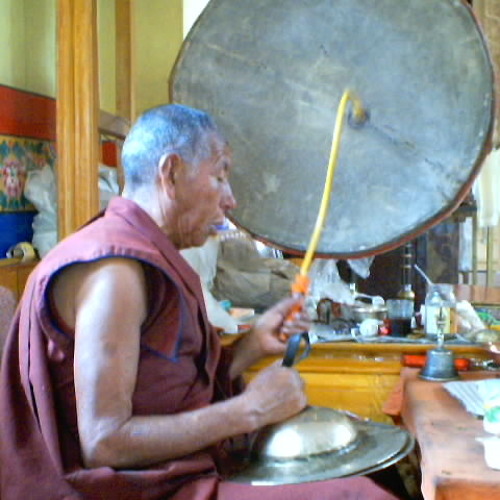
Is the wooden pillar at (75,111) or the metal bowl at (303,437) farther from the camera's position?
the wooden pillar at (75,111)

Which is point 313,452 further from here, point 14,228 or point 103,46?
point 103,46

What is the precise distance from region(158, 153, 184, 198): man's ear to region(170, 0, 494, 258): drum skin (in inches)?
11.1

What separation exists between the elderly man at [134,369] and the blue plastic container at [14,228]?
4.29 ft

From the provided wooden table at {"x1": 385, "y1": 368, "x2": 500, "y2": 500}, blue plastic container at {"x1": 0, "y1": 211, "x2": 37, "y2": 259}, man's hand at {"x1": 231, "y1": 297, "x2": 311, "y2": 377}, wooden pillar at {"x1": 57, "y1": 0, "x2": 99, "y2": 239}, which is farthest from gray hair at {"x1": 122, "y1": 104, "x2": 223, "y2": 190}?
blue plastic container at {"x1": 0, "y1": 211, "x2": 37, "y2": 259}

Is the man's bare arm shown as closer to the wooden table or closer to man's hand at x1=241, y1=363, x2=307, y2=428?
man's hand at x1=241, y1=363, x2=307, y2=428

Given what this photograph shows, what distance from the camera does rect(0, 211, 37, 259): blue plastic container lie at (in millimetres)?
2622

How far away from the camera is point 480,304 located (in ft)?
10.8

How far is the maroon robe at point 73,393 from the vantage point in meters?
1.24

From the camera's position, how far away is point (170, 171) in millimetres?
1404

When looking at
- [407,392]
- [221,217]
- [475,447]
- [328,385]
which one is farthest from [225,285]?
[475,447]

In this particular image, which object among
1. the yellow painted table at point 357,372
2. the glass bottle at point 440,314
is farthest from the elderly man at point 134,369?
the glass bottle at point 440,314

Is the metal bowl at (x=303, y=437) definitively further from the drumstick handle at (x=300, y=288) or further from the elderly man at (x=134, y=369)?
the drumstick handle at (x=300, y=288)

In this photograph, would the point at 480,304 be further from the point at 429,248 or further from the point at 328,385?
the point at 328,385

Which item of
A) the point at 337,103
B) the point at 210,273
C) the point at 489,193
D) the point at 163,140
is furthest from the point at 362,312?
the point at 489,193
